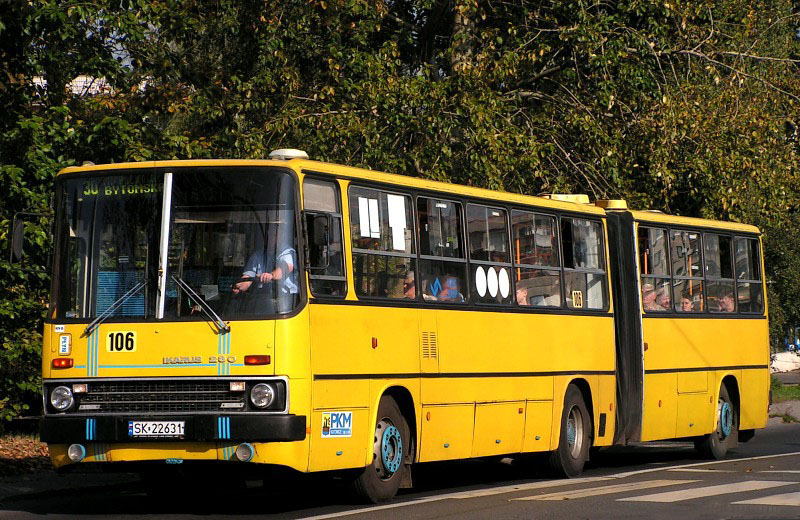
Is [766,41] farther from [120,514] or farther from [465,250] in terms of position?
[120,514]

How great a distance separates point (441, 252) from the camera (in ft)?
48.5

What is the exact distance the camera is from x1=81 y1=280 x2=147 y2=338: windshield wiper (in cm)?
1228

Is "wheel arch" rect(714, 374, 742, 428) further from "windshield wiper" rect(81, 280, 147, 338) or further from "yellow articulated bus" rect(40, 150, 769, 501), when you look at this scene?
"windshield wiper" rect(81, 280, 147, 338)

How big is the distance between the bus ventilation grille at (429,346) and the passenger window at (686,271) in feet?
20.0

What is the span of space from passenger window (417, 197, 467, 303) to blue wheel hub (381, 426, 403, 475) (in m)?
1.48

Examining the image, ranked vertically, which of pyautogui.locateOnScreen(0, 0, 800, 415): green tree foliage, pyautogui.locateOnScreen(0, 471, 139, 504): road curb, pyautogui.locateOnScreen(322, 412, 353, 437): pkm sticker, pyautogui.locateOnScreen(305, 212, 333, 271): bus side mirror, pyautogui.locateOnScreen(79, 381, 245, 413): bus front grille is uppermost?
pyautogui.locateOnScreen(0, 0, 800, 415): green tree foliage

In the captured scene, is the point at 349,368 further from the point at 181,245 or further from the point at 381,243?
the point at 181,245

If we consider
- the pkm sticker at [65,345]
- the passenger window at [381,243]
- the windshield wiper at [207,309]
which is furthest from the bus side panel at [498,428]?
→ the pkm sticker at [65,345]

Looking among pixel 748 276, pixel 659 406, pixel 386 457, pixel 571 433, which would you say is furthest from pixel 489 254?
pixel 748 276

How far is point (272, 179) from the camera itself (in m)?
12.3

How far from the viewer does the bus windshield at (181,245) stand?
12.1 meters

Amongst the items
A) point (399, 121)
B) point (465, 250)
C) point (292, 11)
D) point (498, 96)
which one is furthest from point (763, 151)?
point (465, 250)

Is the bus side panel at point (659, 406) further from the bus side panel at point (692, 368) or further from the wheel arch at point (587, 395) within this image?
the wheel arch at point (587, 395)

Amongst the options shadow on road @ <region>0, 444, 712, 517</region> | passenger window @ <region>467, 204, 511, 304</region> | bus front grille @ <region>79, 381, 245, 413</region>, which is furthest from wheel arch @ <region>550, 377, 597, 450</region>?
bus front grille @ <region>79, 381, 245, 413</region>
